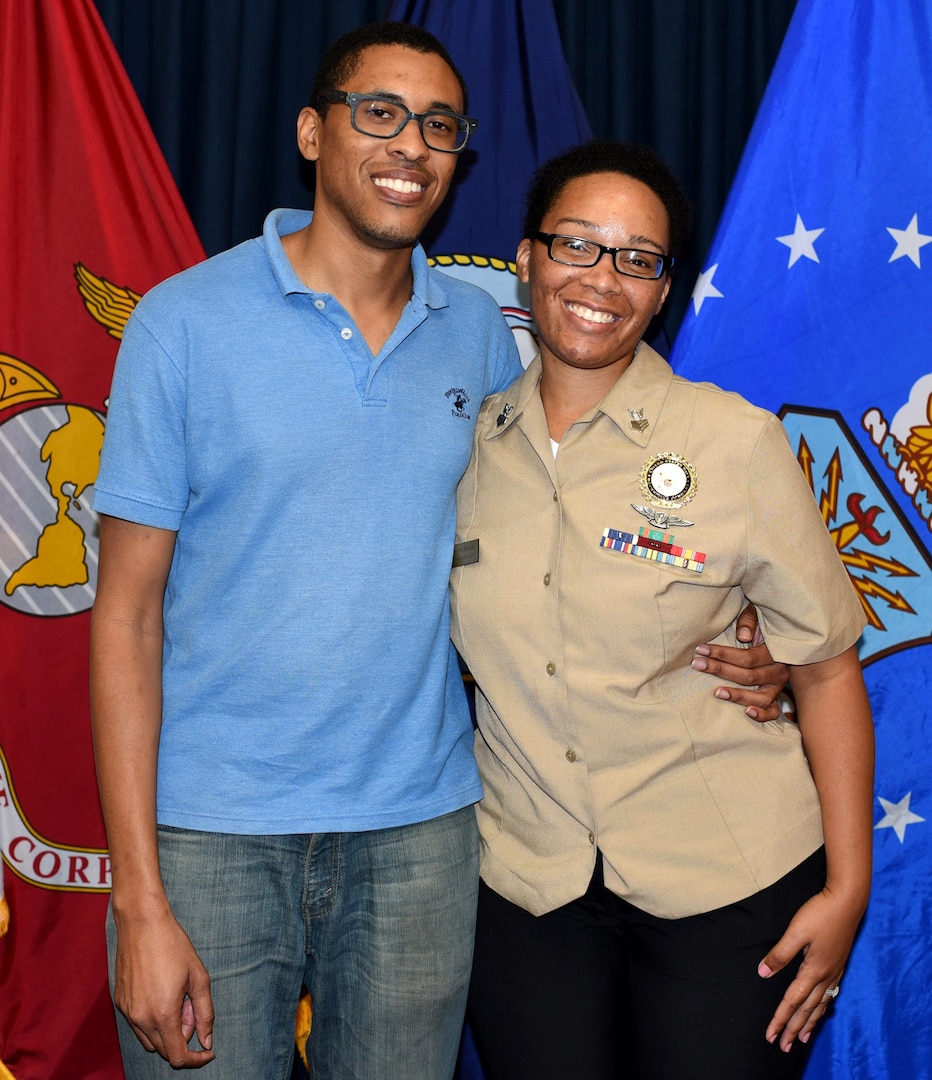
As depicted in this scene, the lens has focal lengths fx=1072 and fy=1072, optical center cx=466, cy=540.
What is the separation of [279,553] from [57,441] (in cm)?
89

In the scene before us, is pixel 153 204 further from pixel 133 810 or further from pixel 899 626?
pixel 899 626

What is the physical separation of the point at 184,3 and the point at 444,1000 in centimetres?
220

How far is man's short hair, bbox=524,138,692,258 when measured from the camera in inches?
67.9

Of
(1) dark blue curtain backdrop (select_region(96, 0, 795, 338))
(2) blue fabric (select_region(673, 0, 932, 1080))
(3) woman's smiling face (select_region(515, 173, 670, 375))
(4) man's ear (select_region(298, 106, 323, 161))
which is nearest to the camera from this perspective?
(3) woman's smiling face (select_region(515, 173, 670, 375))

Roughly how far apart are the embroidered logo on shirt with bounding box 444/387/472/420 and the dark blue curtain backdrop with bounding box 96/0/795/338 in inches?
39.8

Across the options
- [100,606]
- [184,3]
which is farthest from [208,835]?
[184,3]

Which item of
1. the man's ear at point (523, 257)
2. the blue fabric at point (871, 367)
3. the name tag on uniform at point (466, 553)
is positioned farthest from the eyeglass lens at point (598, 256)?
the blue fabric at point (871, 367)

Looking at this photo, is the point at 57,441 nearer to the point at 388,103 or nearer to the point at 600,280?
the point at 388,103

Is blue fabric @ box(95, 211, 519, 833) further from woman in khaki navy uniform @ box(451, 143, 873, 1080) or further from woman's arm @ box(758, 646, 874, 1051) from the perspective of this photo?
woman's arm @ box(758, 646, 874, 1051)

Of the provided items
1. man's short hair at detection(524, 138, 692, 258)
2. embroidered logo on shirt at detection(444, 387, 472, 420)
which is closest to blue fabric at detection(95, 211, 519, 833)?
embroidered logo on shirt at detection(444, 387, 472, 420)

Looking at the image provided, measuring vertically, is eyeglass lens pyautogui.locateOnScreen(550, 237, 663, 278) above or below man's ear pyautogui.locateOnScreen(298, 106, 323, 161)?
below

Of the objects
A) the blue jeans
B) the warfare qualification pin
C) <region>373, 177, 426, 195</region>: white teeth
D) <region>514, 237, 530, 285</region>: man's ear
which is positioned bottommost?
the blue jeans

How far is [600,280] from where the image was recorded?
1663mm

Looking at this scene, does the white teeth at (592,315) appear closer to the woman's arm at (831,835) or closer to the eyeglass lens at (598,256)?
the eyeglass lens at (598,256)
